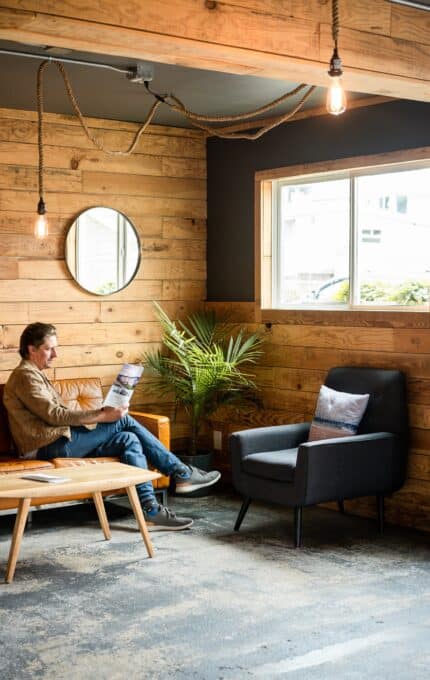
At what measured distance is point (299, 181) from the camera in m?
6.46

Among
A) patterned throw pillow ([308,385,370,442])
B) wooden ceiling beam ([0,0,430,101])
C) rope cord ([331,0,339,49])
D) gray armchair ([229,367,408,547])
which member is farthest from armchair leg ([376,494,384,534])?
rope cord ([331,0,339,49])

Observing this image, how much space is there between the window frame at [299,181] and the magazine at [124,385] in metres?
1.53

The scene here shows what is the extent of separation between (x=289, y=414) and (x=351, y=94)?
211 centimetres

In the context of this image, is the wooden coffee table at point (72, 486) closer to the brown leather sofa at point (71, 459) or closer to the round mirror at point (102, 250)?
the brown leather sofa at point (71, 459)

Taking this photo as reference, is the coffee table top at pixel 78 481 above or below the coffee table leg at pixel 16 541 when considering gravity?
above

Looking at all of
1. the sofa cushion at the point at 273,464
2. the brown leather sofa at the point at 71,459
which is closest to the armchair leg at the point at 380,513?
the sofa cushion at the point at 273,464

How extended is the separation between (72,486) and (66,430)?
95cm

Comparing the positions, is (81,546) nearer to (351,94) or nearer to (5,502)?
(5,502)

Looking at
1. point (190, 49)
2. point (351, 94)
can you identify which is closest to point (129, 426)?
point (351, 94)

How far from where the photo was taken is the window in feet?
18.7

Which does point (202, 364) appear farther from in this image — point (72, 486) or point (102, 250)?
point (72, 486)

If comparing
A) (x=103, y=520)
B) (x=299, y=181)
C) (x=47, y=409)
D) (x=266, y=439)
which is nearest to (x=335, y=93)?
(x=266, y=439)

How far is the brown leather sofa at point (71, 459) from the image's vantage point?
533 centimetres

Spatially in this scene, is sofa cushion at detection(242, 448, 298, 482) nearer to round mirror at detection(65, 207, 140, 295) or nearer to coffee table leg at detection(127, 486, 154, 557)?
coffee table leg at detection(127, 486, 154, 557)
